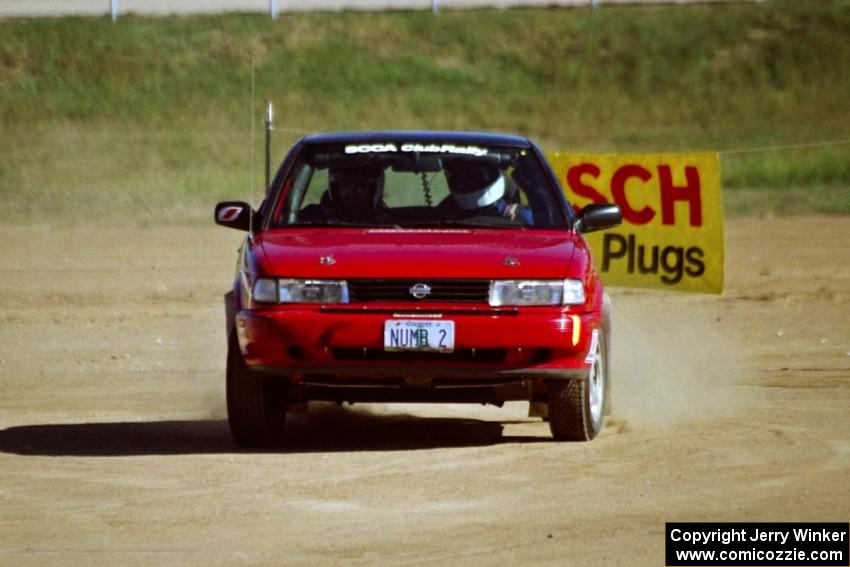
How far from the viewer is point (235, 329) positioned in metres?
10.9

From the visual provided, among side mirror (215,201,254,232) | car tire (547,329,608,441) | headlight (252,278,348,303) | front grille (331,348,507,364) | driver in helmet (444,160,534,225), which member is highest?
driver in helmet (444,160,534,225)

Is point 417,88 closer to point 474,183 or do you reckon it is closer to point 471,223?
point 474,183

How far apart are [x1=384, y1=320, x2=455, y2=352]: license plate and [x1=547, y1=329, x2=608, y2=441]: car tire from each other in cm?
71

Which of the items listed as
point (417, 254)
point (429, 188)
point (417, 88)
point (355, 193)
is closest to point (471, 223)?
point (429, 188)

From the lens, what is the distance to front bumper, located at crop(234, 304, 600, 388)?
1033cm

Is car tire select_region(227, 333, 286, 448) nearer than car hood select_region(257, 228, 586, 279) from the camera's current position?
No

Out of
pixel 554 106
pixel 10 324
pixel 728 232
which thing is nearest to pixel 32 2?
pixel 554 106

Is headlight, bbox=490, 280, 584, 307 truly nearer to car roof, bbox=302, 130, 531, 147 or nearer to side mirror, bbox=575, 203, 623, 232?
side mirror, bbox=575, 203, 623, 232

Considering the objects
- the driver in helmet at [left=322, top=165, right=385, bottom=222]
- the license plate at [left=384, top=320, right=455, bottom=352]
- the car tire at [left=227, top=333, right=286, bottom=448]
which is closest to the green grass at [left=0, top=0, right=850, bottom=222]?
the driver in helmet at [left=322, top=165, right=385, bottom=222]

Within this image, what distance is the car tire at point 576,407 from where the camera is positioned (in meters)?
10.8

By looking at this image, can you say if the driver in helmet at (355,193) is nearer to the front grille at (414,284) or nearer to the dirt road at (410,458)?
the front grille at (414,284)

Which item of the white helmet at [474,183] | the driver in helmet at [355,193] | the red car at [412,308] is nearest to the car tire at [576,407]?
the red car at [412,308]

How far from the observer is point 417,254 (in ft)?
34.6

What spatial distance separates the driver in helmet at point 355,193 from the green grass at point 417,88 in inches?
740
